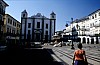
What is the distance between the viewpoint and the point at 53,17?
8438 centimetres

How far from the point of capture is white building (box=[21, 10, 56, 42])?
8156 centimetres

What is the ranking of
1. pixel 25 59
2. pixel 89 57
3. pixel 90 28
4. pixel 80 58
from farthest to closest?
pixel 90 28 → pixel 89 57 → pixel 25 59 → pixel 80 58

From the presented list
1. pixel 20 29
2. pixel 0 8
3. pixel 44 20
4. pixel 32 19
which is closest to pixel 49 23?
pixel 44 20

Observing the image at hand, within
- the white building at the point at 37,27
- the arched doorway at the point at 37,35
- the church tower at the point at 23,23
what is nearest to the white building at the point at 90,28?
the white building at the point at 37,27

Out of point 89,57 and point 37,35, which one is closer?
point 89,57

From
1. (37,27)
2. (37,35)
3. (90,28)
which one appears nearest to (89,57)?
(90,28)

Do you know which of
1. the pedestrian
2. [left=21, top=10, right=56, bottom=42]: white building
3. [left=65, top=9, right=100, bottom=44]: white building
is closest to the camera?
the pedestrian

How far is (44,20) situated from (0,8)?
40055 mm

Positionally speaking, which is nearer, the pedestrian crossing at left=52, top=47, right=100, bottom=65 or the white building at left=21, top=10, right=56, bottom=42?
the pedestrian crossing at left=52, top=47, right=100, bottom=65

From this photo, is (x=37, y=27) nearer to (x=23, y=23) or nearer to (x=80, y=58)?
(x=23, y=23)

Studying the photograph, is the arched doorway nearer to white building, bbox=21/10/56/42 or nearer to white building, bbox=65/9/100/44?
white building, bbox=21/10/56/42

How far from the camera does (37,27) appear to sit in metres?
83.4

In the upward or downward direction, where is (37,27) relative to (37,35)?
upward

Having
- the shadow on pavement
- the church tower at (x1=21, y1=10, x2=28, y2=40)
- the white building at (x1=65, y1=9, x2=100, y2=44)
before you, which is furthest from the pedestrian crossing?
the church tower at (x1=21, y1=10, x2=28, y2=40)
